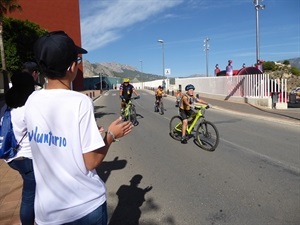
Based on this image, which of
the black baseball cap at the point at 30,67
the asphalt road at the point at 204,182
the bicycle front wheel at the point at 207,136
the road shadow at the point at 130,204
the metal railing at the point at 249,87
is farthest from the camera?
the metal railing at the point at 249,87

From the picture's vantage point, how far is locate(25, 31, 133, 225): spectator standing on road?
6.08 ft

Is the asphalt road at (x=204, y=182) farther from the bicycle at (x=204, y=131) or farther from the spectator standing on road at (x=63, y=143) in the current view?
the spectator standing on road at (x=63, y=143)

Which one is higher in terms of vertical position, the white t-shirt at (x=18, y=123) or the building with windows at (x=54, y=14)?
the building with windows at (x=54, y=14)

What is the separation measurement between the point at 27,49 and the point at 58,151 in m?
32.4

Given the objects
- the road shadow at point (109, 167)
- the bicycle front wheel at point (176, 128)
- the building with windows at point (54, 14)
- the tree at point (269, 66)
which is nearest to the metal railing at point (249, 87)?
the bicycle front wheel at point (176, 128)

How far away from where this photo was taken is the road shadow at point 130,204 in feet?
14.2

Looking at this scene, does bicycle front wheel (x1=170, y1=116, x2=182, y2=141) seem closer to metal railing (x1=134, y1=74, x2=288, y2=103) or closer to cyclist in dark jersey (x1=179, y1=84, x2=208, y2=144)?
cyclist in dark jersey (x1=179, y1=84, x2=208, y2=144)

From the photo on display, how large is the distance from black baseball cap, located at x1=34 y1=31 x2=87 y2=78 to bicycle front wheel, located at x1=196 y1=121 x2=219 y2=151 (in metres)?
7.06

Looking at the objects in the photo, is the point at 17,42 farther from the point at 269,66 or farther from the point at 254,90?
the point at 269,66

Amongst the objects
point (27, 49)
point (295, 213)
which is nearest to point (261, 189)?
point (295, 213)

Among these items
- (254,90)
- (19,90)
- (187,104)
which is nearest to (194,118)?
(187,104)

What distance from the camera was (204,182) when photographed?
589 centimetres

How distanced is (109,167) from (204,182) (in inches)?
90.6

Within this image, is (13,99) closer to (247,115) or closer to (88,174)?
(88,174)
